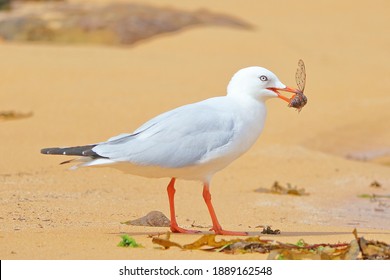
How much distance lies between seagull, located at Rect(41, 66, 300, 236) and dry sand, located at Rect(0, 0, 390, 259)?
0.47 m

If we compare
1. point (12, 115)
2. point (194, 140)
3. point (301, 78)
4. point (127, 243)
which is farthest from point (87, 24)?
point (127, 243)

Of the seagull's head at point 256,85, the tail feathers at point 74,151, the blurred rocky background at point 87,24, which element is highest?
the blurred rocky background at point 87,24

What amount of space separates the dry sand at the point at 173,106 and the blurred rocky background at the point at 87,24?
0.49m

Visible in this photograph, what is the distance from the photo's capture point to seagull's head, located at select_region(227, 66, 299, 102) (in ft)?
22.2

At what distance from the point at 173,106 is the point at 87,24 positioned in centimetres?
496

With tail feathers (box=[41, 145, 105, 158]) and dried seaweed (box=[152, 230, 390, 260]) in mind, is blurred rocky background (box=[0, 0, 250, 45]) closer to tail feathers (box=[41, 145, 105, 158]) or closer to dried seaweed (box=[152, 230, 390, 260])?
tail feathers (box=[41, 145, 105, 158])

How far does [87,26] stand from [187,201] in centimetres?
935

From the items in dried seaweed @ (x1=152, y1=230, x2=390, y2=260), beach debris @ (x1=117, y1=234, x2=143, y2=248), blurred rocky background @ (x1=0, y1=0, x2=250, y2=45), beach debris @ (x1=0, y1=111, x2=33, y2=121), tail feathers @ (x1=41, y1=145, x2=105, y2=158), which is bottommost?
beach debris @ (x1=117, y1=234, x2=143, y2=248)

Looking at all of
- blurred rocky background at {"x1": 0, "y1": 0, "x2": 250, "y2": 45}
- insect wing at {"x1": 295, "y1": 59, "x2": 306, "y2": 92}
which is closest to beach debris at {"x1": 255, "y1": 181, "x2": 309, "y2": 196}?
insect wing at {"x1": 295, "y1": 59, "x2": 306, "y2": 92}

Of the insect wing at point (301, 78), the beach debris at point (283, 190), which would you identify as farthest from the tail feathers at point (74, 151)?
the beach debris at point (283, 190)

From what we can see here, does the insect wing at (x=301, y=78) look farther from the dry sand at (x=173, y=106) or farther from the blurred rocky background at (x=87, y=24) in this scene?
the blurred rocky background at (x=87, y=24)

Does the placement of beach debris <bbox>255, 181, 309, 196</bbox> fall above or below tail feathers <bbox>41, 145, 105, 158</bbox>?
below

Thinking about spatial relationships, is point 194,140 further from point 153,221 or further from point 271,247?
Result: point 271,247

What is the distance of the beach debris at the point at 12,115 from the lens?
1208 cm
